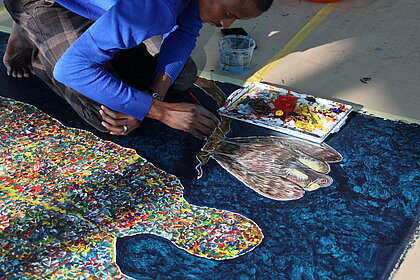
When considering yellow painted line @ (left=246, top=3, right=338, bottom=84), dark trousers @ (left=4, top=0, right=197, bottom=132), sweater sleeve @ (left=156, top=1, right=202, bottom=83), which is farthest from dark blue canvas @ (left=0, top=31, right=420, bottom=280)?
yellow painted line @ (left=246, top=3, right=338, bottom=84)

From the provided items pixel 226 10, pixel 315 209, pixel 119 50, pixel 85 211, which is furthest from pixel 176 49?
pixel 315 209

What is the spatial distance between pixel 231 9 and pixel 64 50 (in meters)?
0.81

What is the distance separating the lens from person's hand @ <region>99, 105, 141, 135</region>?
8.23 feet

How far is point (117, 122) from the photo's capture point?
2539 mm

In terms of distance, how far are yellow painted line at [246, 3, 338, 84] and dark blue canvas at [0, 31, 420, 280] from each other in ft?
1.51

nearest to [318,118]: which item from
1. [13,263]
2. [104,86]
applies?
[104,86]

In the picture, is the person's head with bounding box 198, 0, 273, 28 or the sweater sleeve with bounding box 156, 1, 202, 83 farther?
the sweater sleeve with bounding box 156, 1, 202, 83

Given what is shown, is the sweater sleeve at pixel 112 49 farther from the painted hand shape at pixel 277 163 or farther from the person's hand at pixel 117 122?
the painted hand shape at pixel 277 163

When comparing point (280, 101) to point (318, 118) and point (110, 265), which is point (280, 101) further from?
point (110, 265)

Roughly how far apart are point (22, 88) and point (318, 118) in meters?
1.54

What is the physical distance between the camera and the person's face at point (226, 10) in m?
2.11

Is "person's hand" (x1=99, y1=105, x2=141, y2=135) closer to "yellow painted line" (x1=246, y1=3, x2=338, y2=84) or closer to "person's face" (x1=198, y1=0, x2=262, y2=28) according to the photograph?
"person's face" (x1=198, y1=0, x2=262, y2=28)

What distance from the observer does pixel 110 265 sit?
2.00 metres

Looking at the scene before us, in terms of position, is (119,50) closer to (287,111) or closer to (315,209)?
(287,111)
